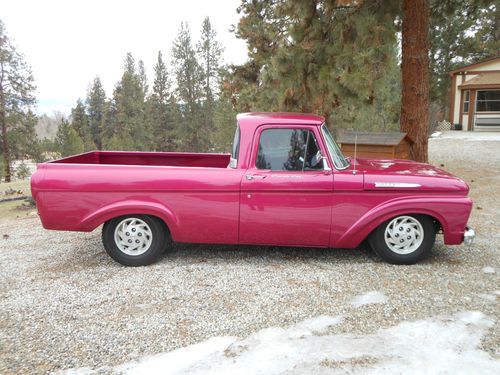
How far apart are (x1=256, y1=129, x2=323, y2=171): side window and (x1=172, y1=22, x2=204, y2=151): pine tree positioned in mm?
47121

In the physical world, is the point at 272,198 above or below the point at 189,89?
below

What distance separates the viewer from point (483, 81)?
26.0 metres

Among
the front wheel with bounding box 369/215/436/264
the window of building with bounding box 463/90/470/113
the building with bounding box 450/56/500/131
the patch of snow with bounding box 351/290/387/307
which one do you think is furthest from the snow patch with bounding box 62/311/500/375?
the window of building with bounding box 463/90/470/113

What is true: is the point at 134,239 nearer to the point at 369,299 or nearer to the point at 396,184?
the point at 369,299

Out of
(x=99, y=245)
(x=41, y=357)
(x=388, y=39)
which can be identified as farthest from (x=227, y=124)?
(x=41, y=357)

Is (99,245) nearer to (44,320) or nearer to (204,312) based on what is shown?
(44,320)

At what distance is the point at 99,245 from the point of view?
6.00 meters

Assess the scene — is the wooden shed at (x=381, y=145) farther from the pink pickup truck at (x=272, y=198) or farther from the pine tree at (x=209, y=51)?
the pine tree at (x=209, y=51)

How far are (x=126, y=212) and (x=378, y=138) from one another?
5.98 metres

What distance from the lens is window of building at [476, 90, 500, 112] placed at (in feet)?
87.3

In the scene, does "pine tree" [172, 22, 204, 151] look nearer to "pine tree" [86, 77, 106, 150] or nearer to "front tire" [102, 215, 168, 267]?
"pine tree" [86, 77, 106, 150]

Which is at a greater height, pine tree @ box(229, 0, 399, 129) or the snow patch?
pine tree @ box(229, 0, 399, 129)

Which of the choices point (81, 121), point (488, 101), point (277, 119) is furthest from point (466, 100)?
point (81, 121)

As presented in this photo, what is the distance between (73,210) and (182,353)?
2423mm
